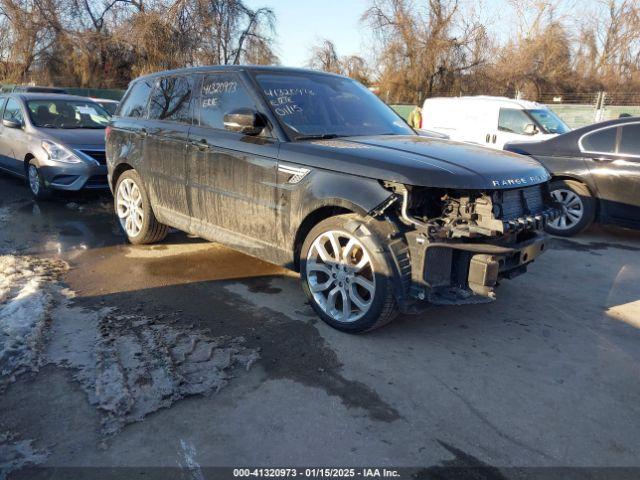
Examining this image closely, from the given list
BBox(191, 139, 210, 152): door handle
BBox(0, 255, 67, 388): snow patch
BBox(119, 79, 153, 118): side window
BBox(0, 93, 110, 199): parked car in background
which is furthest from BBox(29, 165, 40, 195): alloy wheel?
BBox(191, 139, 210, 152): door handle

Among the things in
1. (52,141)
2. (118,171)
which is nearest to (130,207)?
(118,171)

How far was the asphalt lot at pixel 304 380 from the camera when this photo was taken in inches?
101

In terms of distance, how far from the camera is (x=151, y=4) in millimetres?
26438

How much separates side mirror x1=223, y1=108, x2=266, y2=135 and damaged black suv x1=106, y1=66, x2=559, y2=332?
0.01 metres

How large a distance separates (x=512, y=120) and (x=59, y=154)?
9.02 metres

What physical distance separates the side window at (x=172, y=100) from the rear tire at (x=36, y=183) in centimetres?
341

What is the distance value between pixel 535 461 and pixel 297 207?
2311mm

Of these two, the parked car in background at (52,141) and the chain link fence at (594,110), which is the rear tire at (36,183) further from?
the chain link fence at (594,110)

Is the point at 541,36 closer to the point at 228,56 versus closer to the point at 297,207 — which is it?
the point at 228,56

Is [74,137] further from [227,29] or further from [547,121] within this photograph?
[227,29]

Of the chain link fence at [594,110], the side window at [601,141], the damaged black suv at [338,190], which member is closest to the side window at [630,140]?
the side window at [601,141]

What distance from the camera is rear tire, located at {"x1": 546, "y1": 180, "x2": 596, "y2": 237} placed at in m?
6.83

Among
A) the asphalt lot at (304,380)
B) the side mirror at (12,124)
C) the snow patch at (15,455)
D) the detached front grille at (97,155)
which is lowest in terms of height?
the snow patch at (15,455)

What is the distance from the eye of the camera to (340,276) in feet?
→ 12.4
